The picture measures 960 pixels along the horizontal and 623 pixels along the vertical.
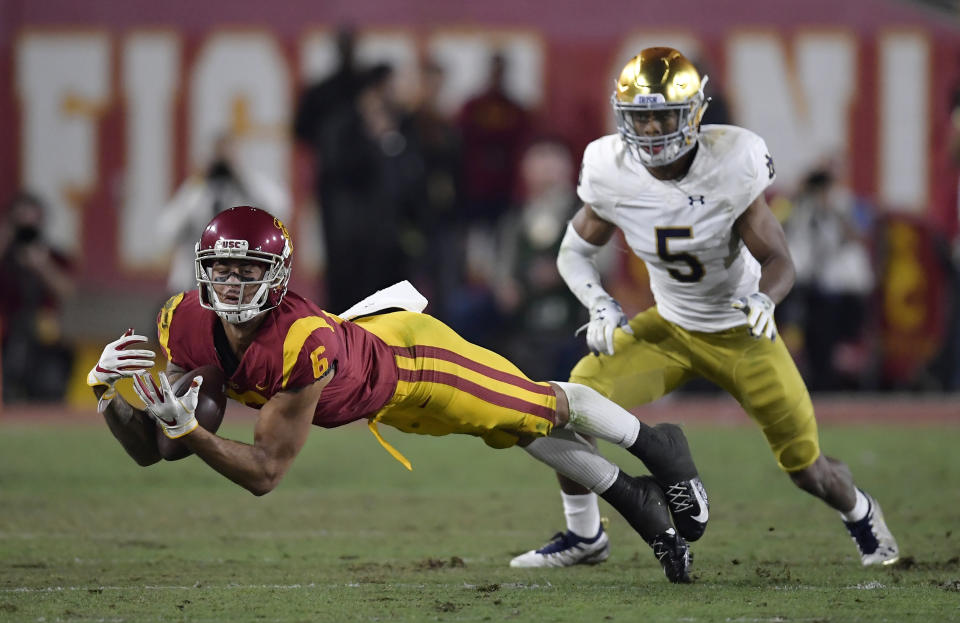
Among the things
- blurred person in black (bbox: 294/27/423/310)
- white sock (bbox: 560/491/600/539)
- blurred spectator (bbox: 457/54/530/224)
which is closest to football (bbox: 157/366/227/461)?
white sock (bbox: 560/491/600/539)

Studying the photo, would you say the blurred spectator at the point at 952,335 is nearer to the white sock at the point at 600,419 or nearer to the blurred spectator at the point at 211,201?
the blurred spectator at the point at 211,201

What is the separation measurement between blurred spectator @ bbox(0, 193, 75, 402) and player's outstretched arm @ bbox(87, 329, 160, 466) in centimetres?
601

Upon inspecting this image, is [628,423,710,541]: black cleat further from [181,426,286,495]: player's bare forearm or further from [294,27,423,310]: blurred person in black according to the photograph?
[294,27,423,310]: blurred person in black

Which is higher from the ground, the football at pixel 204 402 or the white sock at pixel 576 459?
the football at pixel 204 402

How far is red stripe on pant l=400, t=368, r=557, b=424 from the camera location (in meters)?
4.20

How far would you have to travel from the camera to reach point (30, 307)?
9.80 metres

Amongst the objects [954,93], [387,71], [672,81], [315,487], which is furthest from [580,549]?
[954,93]

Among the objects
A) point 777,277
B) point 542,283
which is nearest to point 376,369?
point 777,277

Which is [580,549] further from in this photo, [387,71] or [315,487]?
[387,71]

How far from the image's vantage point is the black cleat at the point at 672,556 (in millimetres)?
4375

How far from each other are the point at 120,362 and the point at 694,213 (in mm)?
1879

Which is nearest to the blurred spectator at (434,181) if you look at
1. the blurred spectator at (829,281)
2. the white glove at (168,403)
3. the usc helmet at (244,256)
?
the blurred spectator at (829,281)

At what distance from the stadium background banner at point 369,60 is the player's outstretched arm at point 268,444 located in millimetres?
7340

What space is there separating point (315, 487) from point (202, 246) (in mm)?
3026
